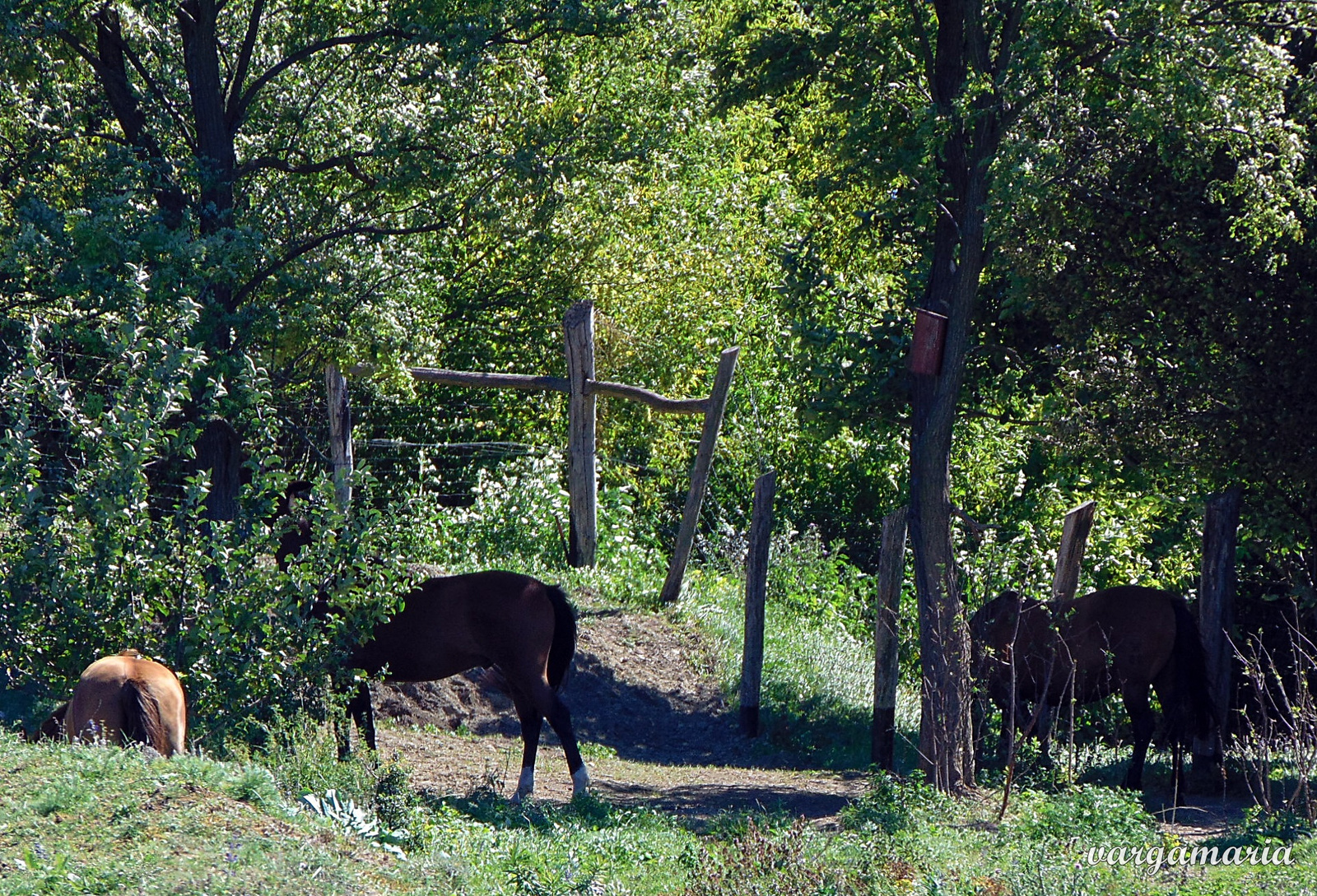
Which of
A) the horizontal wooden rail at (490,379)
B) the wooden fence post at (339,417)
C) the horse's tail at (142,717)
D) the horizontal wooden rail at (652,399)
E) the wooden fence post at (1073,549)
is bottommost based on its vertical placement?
the horse's tail at (142,717)

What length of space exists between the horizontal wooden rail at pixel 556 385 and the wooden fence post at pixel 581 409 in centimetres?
9

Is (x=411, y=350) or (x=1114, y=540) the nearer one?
(x=411, y=350)

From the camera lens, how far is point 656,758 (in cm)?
1137

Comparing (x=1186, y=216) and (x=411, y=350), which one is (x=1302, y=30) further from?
(x=411, y=350)

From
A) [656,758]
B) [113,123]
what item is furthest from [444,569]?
[113,123]

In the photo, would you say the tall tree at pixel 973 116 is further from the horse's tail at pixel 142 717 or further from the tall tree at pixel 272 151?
the horse's tail at pixel 142 717

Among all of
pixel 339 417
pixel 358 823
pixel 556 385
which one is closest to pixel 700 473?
pixel 556 385

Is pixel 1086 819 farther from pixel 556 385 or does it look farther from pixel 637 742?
pixel 556 385

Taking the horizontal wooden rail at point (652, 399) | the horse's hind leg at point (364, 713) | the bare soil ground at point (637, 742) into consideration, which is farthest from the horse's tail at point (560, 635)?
the horizontal wooden rail at point (652, 399)

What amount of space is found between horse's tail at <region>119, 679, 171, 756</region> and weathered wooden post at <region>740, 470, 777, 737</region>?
6.02 m

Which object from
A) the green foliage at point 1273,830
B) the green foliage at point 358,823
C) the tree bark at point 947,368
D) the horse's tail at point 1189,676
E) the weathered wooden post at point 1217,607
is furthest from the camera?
the weathered wooden post at point 1217,607

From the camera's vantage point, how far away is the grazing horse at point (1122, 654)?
9.84m

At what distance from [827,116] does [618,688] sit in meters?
6.28

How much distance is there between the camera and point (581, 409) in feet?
44.8
